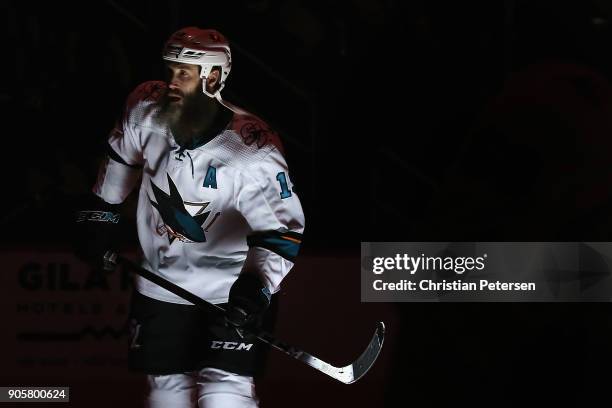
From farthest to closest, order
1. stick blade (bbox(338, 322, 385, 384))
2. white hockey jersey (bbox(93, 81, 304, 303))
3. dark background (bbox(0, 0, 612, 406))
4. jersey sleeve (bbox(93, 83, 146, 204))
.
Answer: dark background (bbox(0, 0, 612, 406)) → stick blade (bbox(338, 322, 385, 384)) → jersey sleeve (bbox(93, 83, 146, 204)) → white hockey jersey (bbox(93, 81, 304, 303))

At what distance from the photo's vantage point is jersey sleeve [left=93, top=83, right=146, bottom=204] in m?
3.11

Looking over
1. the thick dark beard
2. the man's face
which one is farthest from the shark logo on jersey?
the man's face

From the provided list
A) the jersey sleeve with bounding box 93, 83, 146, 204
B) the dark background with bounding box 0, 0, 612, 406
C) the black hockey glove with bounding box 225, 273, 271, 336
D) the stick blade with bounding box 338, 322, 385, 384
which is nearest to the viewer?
the black hockey glove with bounding box 225, 273, 271, 336

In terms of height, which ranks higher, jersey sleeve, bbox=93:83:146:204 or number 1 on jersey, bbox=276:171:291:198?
jersey sleeve, bbox=93:83:146:204

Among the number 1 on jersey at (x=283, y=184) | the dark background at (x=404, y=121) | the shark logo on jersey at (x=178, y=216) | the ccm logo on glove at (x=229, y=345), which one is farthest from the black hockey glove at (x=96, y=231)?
the number 1 on jersey at (x=283, y=184)

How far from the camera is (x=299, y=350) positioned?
3162 millimetres

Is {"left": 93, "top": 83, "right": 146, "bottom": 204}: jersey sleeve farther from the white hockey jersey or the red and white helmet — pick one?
the red and white helmet

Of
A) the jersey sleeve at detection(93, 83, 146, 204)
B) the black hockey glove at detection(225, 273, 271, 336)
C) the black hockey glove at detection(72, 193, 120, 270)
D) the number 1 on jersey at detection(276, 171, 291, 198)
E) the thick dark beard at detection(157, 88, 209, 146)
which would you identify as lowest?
the black hockey glove at detection(225, 273, 271, 336)

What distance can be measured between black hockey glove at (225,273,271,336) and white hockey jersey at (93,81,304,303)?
0.22ft

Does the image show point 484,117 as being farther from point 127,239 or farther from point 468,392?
point 127,239

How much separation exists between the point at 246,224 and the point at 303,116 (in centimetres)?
53

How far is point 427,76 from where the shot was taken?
3441 millimetres

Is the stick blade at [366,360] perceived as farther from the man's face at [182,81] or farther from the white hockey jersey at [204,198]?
the man's face at [182,81]

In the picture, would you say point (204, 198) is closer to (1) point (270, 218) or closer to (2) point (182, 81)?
(1) point (270, 218)
